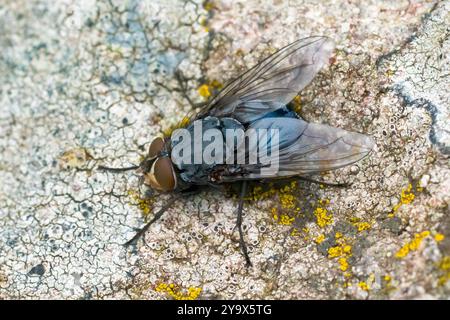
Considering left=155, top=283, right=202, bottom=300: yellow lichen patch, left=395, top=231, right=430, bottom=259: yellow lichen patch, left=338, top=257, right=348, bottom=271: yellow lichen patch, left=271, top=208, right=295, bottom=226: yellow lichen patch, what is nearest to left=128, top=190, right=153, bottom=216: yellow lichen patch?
left=155, top=283, right=202, bottom=300: yellow lichen patch

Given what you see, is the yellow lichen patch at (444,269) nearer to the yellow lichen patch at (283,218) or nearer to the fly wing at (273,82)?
the yellow lichen patch at (283,218)

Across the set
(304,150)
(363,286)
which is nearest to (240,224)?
(304,150)

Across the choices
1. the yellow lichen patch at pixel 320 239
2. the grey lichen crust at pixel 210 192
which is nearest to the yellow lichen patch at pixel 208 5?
the grey lichen crust at pixel 210 192

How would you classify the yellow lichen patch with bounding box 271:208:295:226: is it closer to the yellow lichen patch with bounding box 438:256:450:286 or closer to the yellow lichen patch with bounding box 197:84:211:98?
the yellow lichen patch with bounding box 438:256:450:286

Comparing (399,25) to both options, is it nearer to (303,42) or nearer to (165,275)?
(303,42)

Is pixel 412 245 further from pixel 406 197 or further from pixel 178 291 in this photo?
pixel 178 291
